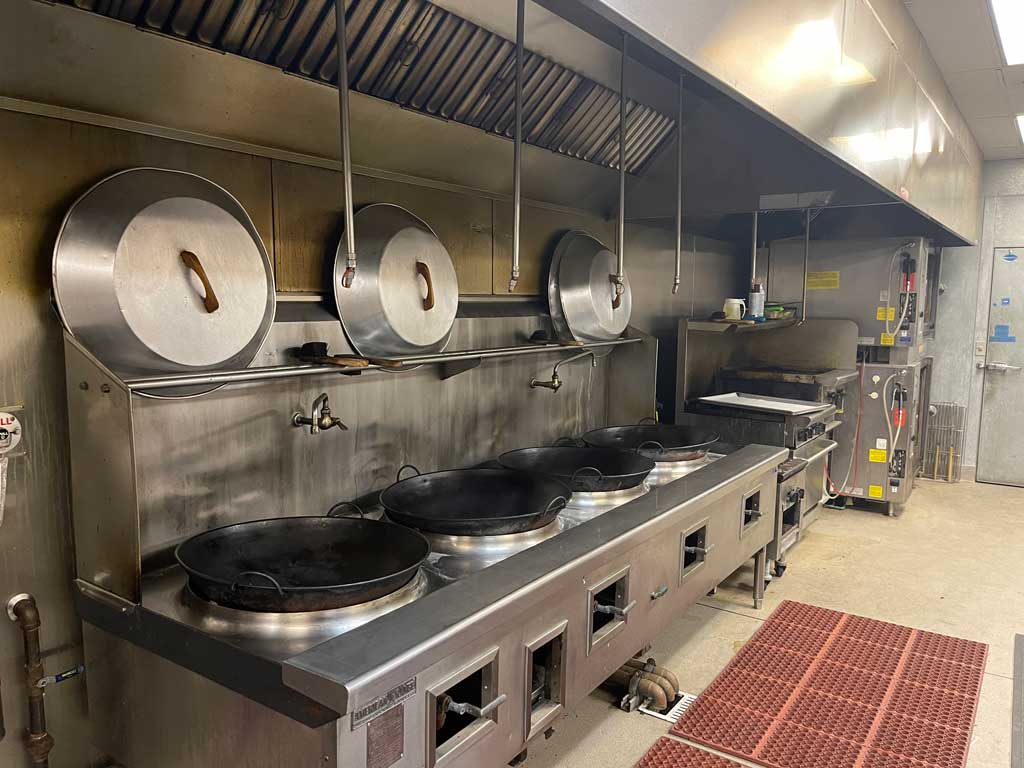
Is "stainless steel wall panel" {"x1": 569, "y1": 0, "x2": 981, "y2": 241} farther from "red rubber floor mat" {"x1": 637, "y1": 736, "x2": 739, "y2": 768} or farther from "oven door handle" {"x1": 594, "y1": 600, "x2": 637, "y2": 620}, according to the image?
"red rubber floor mat" {"x1": 637, "y1": 736, "x2": 739, "y2": 768}

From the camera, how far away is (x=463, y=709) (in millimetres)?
1411

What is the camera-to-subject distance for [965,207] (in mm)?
4719

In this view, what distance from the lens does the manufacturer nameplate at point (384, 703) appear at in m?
1.19

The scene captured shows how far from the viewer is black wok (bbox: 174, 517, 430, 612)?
4.48 feet

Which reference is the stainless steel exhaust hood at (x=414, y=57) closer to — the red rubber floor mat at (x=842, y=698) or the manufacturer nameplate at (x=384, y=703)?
the manufacturer nameplate at (x=384, y=703)

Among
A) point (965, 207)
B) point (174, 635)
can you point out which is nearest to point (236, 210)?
point (174, 635)

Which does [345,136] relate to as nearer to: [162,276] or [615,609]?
[162,276]

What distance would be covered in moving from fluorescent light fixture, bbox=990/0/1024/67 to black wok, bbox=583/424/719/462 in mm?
1981

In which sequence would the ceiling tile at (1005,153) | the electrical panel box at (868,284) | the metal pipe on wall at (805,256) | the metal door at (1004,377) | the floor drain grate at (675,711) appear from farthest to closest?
the metal door at (1004,377) < the ceiling tile at (1005,153) < the electrical panel box at (868,284) < the metal pipe on wall at (805,256) < the floor drain grate at (675,711)

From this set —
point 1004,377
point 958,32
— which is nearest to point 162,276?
point 958,32

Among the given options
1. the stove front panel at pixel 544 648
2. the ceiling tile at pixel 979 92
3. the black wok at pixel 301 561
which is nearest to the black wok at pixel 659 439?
the stove front panel at pixel 544 648

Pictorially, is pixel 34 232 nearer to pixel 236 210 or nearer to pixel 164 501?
pixel 236 210

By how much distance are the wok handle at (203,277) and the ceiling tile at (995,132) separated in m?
4.68

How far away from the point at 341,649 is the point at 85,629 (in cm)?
68
